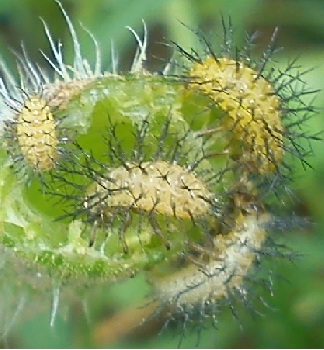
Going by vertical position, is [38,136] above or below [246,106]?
below

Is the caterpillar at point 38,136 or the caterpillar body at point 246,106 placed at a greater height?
the caterpillar body at point 246,106

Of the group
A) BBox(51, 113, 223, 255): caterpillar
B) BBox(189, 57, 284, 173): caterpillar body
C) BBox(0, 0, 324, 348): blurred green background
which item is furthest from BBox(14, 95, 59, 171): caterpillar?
BBox(0, 0, 324, 348): blurred green background

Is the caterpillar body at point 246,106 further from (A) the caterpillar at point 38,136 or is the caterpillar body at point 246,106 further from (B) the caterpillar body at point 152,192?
(A) the caterpillar at point 38,136

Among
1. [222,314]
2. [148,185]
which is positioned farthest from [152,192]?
[222,314]

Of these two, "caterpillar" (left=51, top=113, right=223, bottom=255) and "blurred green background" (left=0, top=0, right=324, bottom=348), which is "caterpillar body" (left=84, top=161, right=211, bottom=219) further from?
"blurred green background" (left=0, top=0, right=324, bottom=348)

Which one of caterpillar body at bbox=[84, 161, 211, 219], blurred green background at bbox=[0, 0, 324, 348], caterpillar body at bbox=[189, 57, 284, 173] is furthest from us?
blurred green background at bbox=[0, 0, 324, 348]

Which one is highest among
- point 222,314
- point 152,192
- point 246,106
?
point 246,106

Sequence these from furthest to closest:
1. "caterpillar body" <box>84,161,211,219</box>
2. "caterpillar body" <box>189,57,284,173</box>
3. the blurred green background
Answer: the blurred green background
"caterpillar body" <box>189,57,284,173</box>
"caterpillar body" <box>84,161,211,219</box>

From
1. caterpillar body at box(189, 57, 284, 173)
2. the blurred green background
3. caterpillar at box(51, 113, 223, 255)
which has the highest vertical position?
caterpillar body at box(189, 57, 284, 173)

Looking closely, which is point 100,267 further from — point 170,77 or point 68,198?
point 170,77

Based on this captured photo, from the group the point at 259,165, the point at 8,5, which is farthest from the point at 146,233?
the point at 8,5

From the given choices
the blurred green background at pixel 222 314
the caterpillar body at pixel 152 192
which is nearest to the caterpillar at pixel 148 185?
the caterpillar body at pixel 152 192

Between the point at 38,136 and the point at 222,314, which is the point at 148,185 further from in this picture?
the point at 222,314
